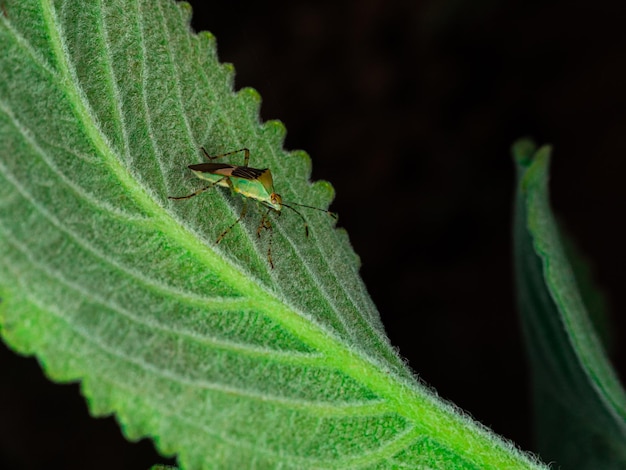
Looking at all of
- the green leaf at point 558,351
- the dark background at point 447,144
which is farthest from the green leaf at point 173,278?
the dark background at point 447,144

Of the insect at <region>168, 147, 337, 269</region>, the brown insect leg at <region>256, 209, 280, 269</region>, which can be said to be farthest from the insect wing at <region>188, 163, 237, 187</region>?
the brown insect leg at <region>256, 209, 280, 269</region>

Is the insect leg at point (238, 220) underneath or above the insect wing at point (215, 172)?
underneath

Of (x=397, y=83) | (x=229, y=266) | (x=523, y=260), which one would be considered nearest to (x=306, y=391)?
(x=229, y=266)

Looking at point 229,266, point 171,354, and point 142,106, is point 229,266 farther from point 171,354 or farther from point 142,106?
point 142,106

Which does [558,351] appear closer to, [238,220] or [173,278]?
[238,220]

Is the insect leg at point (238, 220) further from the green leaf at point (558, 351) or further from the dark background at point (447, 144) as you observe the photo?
the dark background at point (447, 144)

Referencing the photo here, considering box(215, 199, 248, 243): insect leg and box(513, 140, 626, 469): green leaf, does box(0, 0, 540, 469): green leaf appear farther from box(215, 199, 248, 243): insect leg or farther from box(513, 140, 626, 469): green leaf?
box(513, 140, 626, 469): green leaf
